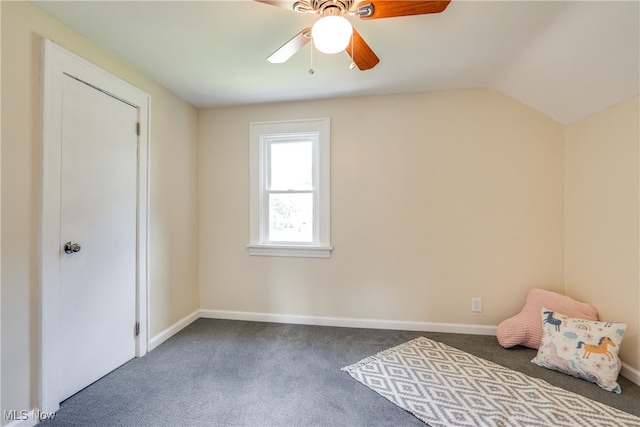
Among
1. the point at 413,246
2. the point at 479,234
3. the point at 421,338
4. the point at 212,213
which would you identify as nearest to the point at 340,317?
the point at 421,338

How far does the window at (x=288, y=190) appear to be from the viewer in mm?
2850

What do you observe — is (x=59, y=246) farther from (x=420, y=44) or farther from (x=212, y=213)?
(x=420, y=44)

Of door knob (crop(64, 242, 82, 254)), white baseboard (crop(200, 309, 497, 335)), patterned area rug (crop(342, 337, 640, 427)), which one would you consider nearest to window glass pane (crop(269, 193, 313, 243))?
white baseboard (crop(200, 309, 497, 335))

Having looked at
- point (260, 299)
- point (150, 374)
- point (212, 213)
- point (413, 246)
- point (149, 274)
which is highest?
point (212, 213)

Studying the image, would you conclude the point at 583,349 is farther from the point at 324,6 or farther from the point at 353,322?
the point at 324,6

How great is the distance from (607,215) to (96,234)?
146 inches

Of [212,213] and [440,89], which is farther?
[212,213]

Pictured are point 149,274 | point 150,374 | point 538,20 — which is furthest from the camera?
point 149,274

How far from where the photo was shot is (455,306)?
263 cm

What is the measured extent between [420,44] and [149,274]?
278 centimetres

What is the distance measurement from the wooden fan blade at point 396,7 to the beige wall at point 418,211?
1459 mm

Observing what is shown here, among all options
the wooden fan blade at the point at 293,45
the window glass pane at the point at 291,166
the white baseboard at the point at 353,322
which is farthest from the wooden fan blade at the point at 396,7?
the white baseboard at the point at 353,322

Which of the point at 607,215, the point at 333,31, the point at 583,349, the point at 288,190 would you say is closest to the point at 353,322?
the point at 288,190

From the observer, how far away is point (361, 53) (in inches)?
64.5
